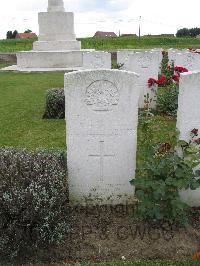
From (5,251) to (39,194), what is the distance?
23.3 inches

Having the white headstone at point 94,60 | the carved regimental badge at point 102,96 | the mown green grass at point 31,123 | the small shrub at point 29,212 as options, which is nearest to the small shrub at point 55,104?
the mown green grass at point 31,123

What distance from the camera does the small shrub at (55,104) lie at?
326 inches

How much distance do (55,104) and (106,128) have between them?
423 centimetres

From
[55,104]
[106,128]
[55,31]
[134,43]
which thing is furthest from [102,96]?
[134,43]

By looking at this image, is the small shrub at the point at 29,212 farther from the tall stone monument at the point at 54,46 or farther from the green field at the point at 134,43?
the green field at the point at 134,43

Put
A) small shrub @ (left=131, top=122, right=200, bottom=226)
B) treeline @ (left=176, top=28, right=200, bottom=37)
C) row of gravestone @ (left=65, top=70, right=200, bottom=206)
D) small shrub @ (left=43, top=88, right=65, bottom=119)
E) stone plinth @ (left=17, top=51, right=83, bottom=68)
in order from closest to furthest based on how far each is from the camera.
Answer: small shrub @ (left=131, top=122, right=200, bottom=226) < row of gravestone @ (left=65, top=70, right=200, bottom=206) < small shrub @ (left=43, top=88, right=65, bottom=119) < stone plinth @ (left=17, top=51, right=83, bottom=68) < treeline @ (left=176, top=28, right=200, bottom=37)

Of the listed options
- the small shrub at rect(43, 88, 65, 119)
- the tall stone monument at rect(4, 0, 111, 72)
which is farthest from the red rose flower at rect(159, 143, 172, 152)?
the tall stone monument at rect(4, 0, 111, 72)

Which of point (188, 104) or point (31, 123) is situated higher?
point (188, 104)

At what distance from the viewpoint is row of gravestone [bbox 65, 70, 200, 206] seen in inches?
161

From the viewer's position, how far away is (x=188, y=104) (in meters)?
4.10

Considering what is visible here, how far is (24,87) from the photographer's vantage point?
42.8 ft

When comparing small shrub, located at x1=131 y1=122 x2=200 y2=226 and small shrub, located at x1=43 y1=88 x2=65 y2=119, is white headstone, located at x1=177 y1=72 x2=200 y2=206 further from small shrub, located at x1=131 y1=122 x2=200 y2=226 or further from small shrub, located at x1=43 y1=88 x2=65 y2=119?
small shrub, located at x1=43 y1=88 x2=65 y2=119

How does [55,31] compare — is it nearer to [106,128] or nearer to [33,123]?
[33,123]

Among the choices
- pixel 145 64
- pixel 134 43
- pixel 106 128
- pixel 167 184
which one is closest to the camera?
pixel 167 184
